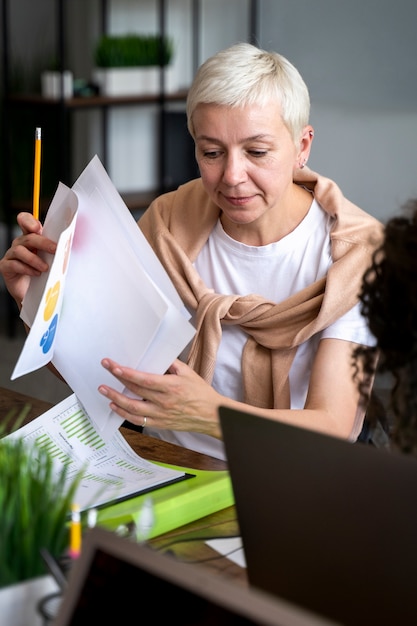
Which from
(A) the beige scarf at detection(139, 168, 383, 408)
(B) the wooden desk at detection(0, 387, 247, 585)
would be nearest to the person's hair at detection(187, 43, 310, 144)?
(A) the beige scarf at detection(139, 168, 383, 408)

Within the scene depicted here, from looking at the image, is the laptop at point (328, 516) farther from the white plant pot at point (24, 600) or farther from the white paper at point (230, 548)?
the white paper at point (230, 548)

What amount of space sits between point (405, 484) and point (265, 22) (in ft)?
15.0

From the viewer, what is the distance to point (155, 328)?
160 cm

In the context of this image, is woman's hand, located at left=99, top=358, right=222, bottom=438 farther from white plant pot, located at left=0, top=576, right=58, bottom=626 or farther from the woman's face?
white plant pot, located at left=0, top=576, right=58, bottom=626

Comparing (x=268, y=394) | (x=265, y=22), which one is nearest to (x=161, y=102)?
(x=265, y=22)

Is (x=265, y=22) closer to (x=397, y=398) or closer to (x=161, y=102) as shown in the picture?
(x=161, y=102)

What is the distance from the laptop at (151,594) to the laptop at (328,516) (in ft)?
0.67

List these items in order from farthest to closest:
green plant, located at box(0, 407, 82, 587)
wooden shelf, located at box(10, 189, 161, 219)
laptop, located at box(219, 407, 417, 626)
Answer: wooden shelf, located at box(10, 189, 161, 219)
green plant, located at box(0, 407, 82, 587)
laptop, located at box(219, 407, 417, 626)

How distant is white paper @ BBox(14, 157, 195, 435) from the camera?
1625 mm

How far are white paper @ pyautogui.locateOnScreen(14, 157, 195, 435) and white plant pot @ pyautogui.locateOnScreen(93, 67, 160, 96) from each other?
3.31 metres

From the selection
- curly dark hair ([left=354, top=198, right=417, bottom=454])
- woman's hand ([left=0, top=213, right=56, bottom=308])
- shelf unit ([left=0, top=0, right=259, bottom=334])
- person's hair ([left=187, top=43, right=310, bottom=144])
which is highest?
person's hair ([left=187, top=43, right=310, bottom=144])

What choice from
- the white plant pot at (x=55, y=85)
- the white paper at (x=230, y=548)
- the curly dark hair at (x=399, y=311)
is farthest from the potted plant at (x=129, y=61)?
the curly dark hair at (x=399, y=311)

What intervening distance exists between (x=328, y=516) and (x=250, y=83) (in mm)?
1122

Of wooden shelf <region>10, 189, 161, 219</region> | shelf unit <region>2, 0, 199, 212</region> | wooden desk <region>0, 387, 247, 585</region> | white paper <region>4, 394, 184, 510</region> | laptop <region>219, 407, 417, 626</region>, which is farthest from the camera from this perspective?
wooden shelf <region>10, 189, 161, 219</region>
